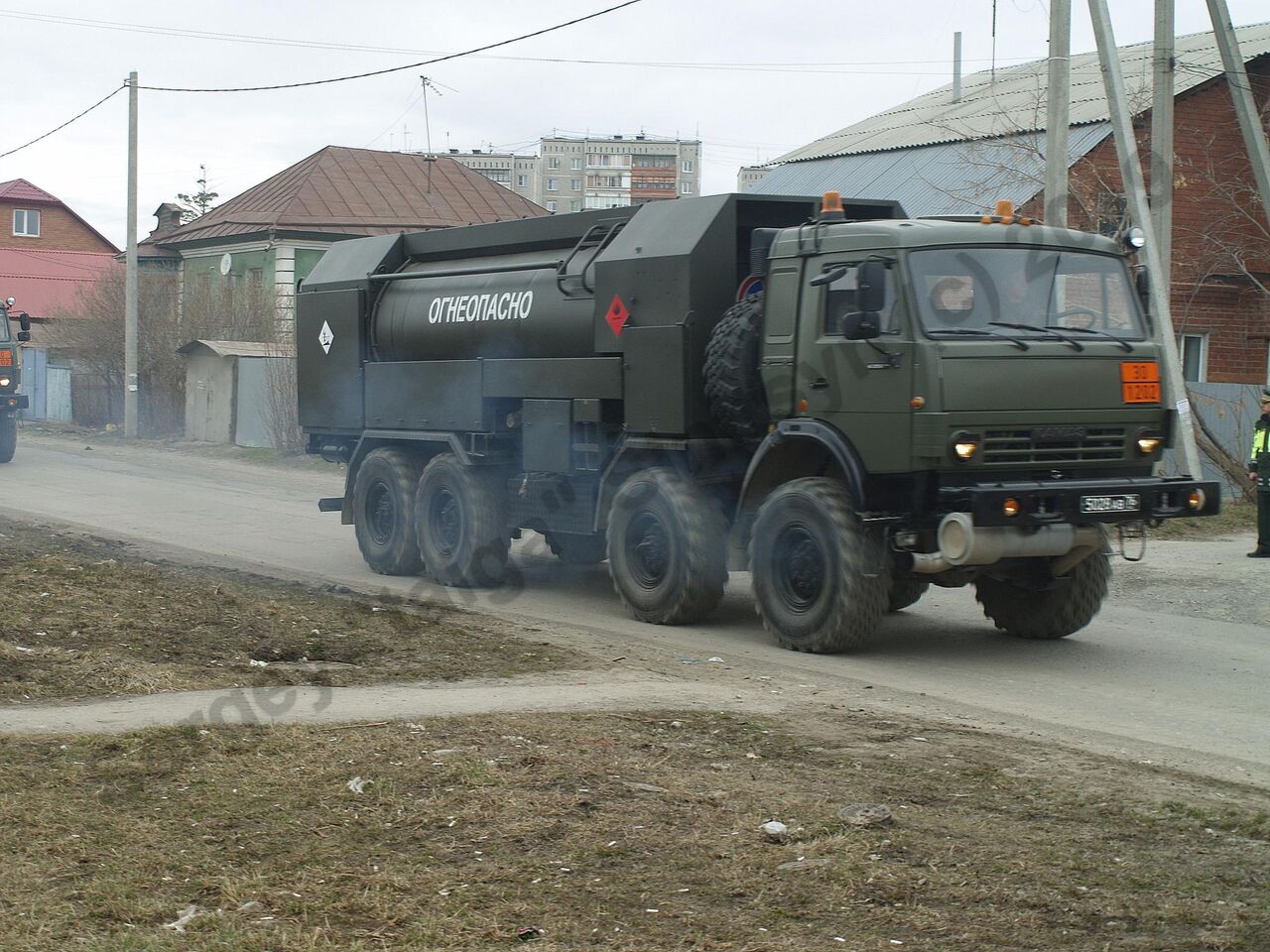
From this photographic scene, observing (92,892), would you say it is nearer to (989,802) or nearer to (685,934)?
(685,934)

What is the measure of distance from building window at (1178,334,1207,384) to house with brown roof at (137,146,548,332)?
68.8ft

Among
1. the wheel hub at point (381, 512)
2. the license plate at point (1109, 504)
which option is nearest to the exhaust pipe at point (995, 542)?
the license plate at point (1109, 504)

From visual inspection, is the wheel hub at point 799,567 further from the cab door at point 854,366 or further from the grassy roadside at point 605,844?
the grassy roadside at point 605,844

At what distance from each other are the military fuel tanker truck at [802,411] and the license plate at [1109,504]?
0.02 m

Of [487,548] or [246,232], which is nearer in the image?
[487,548]

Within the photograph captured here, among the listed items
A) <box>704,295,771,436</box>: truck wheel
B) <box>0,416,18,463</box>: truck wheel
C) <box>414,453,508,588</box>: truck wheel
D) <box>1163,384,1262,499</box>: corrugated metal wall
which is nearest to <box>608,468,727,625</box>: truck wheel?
<box>704,295,771,436</box>: truck wheel

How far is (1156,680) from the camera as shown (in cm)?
918

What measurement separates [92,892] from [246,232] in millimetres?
43314

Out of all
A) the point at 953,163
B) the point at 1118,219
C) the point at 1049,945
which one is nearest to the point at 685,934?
the point at 1049,945

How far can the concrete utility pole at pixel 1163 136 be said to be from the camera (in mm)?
16094

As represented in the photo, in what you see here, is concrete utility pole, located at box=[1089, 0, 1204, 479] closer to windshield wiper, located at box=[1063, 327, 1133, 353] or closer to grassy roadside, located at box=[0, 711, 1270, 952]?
windshield wiper, located at box=[1063, 327, 1133, 353]

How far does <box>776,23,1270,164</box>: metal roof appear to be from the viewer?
27.3 m

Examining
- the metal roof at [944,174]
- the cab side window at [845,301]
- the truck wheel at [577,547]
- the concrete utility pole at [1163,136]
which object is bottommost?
the truck wheel at [577,547]

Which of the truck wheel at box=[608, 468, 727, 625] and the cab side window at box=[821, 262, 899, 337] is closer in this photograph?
the cab side window at box=[821, 262, 899, 337]
